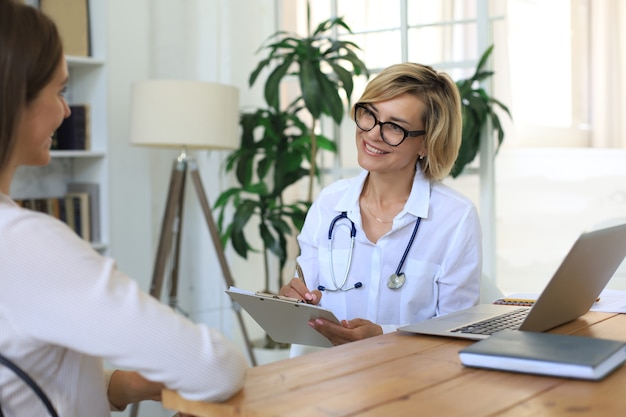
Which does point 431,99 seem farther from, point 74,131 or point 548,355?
point 74,131

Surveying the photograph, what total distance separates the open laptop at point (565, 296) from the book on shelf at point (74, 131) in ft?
8.88

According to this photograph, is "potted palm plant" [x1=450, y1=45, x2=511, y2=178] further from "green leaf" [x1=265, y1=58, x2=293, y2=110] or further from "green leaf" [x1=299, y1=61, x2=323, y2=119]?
"green leaf" [x1=265, y1=58, x2=293, y2=110]

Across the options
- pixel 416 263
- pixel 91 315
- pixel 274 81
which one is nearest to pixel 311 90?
pixel 274 81

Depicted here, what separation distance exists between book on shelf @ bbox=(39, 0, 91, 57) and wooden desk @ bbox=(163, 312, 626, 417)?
3.04 m

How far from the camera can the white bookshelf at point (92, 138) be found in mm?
4188

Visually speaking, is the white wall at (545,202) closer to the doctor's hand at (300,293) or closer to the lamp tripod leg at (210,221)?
the lamp tripod leg at (210,221)

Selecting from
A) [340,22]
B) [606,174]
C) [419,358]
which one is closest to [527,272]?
[606,174]

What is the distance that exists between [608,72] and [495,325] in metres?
2.32

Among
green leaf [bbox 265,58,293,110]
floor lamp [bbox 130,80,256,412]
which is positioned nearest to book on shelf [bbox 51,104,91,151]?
floor lamp [bbox 130,80,256,412]

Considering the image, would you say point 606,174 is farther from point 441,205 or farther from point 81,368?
point 81,368

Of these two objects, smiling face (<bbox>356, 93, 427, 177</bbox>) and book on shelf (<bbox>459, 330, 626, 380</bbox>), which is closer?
book on shelf (<bbox>459, 330, 626, 380</bbox>)

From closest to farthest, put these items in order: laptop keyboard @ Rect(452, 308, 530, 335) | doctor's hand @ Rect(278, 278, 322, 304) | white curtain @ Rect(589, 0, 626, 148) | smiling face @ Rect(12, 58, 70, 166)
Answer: smiling face @ Rect(12, 58, 70, 166), laptop keyboard @ Rect(452, 308, 530, 335), doctor's hand @ Rect(278, 278, 322, 304), white curtain @ Rect(589, 0, 626, 148)

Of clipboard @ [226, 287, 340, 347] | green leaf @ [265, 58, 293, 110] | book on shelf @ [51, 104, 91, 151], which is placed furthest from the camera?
book on shelf @ [51, 104, 91, 151]

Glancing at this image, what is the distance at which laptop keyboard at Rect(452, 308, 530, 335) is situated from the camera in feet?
5.49
